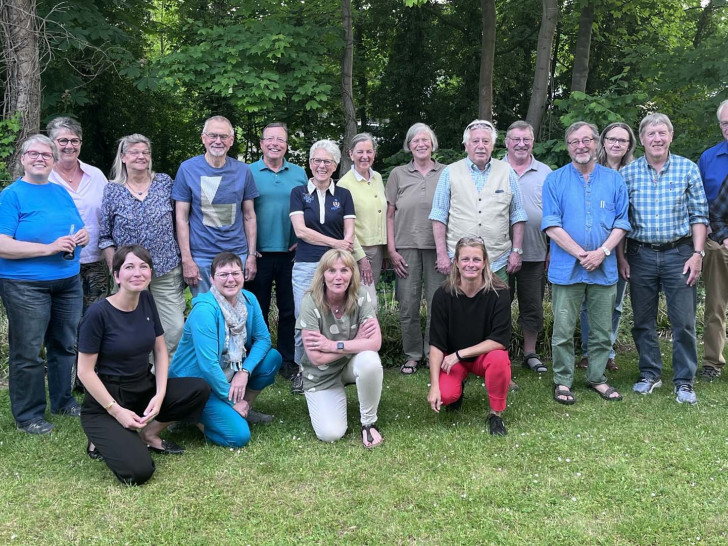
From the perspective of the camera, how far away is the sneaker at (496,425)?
3949 millimetres

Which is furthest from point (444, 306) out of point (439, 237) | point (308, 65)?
point (308, 65)

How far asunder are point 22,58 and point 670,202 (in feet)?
20.2

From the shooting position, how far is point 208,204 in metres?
4.57

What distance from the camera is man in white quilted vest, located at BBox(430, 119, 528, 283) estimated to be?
482 centimetres

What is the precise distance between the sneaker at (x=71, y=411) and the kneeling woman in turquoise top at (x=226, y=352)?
3.18 feet

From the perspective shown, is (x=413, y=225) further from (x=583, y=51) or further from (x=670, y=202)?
(x=583, y=51)

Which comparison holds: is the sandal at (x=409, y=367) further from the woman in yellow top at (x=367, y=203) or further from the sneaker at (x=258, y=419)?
the sneaker at (x=258, y=419)

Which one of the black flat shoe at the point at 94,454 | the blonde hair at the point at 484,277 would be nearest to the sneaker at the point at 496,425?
the blonde hair at the point at 484,277

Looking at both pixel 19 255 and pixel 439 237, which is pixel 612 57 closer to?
pixel 439 237

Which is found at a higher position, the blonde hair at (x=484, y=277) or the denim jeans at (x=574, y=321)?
the blonde hair at (x=484, y=277)

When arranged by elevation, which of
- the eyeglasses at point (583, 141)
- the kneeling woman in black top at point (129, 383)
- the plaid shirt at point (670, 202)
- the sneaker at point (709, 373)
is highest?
the eyeglasses at point (583, 141)

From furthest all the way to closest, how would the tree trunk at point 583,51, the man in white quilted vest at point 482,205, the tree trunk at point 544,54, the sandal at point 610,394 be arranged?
Answer: the tree trunk at point 583,51
the tree trunk at point 544,54
the man in white quilted vest at point 482,205
the sandal at point 610,394

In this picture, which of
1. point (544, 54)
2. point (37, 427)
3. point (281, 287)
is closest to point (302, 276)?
point (281, 287)

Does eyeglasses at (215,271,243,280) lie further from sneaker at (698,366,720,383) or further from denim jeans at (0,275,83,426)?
sneaker at (698,366,720,383)
